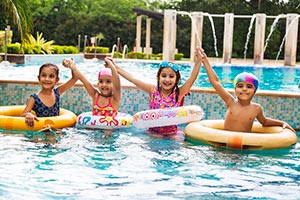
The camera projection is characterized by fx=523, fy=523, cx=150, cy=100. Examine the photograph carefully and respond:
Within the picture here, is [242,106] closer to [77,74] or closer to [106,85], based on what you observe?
[106,85]

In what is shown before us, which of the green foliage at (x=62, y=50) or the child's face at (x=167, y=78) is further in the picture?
the green foliage at (x=62, y=50)

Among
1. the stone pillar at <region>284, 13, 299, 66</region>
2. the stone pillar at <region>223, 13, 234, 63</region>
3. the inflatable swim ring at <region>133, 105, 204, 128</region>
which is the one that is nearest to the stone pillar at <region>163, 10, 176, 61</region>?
the stone pillar at <region>223, 13, 234, 63</region>

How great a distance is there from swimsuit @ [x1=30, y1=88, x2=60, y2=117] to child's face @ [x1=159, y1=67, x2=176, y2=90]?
4.48 feet

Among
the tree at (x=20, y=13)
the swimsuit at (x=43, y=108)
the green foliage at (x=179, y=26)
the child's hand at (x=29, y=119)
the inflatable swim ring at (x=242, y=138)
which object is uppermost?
the green foliage at (x=179, y=26)

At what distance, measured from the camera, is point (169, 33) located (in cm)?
2055

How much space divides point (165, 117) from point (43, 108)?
1.54 meters

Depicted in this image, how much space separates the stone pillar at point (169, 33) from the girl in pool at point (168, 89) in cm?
1412

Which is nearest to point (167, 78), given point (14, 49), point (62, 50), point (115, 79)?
point (115, 79)

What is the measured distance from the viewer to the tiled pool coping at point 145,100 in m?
7.10

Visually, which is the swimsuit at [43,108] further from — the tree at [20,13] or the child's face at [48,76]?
the tree at [20,13]

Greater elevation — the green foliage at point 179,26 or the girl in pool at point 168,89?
the green foliage at point 179,26

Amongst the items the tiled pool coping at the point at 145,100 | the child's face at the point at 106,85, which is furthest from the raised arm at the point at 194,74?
the tiled pool coping at the point at 145,100

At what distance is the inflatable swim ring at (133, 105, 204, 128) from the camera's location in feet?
A: 19.5

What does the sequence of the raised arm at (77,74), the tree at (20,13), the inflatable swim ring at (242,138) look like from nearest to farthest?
the inflatable swim ring at (242,138) → the raised arm at (77,74) → the tree at (20,13)
